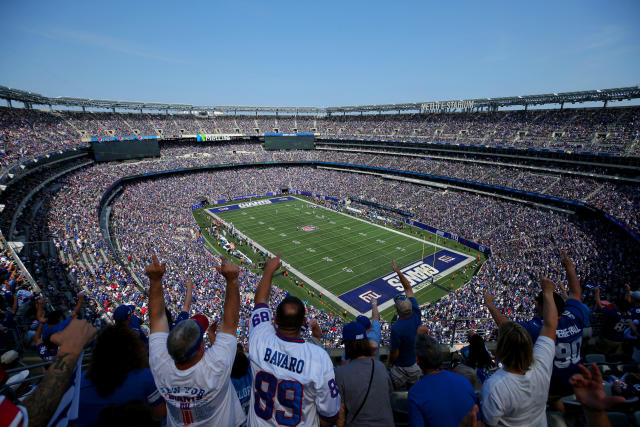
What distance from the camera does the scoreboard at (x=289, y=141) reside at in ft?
223

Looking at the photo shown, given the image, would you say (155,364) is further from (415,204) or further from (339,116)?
(339,116)

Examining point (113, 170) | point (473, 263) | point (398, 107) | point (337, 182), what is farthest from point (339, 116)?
point (473, 263)

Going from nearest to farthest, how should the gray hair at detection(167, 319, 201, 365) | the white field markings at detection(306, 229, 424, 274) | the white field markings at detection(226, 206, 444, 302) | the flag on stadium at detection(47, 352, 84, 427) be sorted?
the flag on stadium at detection(47, 352, 84, 427) → the gray hair at detection(167, 319, 201, 365) → the white field markings at detection(226, 206, 444, 302) → the white field markings at detection(306, 229, 424, 274)

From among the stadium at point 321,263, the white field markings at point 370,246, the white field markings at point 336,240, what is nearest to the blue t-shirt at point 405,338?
the stadium at point 321,263

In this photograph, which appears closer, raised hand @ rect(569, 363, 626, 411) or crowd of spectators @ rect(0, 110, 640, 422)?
raised hand @ rect(569, 363, 626, 411)

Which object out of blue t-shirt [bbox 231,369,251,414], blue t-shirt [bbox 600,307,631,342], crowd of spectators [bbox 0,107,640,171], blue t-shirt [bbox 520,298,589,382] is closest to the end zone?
blue t-shirt [bbox 600,307,631,342]

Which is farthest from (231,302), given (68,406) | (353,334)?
(68,406)

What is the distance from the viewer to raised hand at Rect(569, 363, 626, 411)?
2.20 meters

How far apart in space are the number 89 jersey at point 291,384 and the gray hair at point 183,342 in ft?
1.55

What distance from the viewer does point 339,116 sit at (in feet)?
246

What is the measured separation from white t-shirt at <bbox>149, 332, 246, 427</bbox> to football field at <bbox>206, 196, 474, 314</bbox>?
20.3 meters

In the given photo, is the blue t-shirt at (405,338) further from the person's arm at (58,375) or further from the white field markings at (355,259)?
the white field markings at (355,259)

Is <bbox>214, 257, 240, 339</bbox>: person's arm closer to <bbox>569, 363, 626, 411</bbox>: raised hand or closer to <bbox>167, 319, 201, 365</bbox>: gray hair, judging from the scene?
<bbox>167, 319, 201, 365</bbox>: gray hair

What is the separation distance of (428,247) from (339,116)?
51333 millimetres
